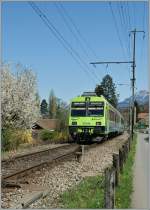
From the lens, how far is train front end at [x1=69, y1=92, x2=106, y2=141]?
31.1 meters

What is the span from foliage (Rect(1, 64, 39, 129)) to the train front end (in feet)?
14.3

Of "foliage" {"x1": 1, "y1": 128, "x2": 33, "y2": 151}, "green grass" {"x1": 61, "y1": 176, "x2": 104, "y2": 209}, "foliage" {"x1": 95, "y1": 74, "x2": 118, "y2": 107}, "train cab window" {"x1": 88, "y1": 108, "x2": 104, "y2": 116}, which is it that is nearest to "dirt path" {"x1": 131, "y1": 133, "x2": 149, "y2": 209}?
"green grass" {"x1": 61, "y1": 176, "x2": 104, "y2": 209}

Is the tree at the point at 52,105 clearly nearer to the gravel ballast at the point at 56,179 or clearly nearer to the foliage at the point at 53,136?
the foliage at the point at 53,136

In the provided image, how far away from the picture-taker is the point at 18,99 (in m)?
37.2

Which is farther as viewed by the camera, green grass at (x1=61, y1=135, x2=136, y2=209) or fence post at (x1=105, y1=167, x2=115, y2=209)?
green grass at (x1=61, y1=135, x2=136, y2=209)

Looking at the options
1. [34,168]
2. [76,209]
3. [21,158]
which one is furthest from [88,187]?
[21,158]

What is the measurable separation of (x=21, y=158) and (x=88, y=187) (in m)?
8.51

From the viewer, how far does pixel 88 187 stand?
1156 centimetres

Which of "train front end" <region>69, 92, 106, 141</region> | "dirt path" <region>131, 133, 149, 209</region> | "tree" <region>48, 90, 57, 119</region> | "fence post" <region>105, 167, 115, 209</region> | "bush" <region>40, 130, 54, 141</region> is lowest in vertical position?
"dirt path" <region>131, 133, 149, 209</region>

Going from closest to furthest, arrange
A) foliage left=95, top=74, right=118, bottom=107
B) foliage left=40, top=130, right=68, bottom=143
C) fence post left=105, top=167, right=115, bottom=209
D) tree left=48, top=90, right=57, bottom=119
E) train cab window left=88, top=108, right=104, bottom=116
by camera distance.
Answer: fence post left=105, top=167, right=115, bottom=209 < train cab window left=88, top=108, right=104, bottom=116 < foliage left=40, top=130, right=68, bottom=143 < foliage left=95, top=74, right=118, bottom=107 < tree left=48, top=90, right=57, bottom=119

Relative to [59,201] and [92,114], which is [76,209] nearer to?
[59,201]

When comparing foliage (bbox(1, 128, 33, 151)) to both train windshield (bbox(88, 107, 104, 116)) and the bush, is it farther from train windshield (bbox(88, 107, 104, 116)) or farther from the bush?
the bush

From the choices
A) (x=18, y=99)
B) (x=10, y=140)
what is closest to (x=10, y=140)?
(x=10, y=140)

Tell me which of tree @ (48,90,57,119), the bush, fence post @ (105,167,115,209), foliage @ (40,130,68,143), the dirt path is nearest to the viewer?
fence post @ (105,167,115,209)
